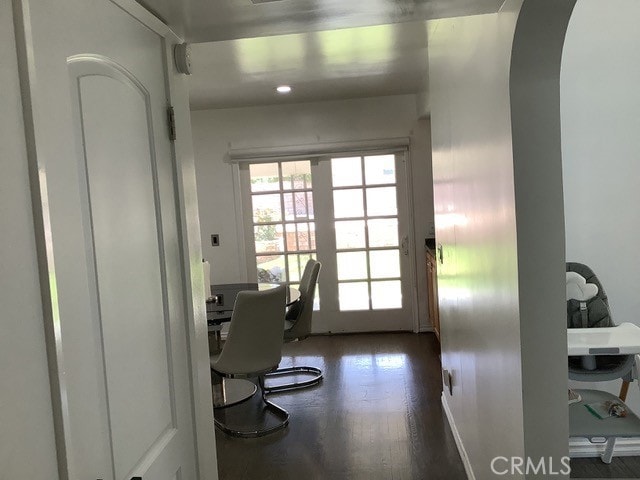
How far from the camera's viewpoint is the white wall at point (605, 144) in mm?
2787

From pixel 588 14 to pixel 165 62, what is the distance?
2286 millimetres

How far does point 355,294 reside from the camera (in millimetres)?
5598

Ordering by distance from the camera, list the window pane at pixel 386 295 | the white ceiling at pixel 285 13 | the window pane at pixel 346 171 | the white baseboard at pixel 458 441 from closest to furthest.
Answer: the white ceiling at pixel 285 13 → the white baseboard at pixel 458 441 → the window pane at pixel 346 171 → the window pane at pixel 386 295

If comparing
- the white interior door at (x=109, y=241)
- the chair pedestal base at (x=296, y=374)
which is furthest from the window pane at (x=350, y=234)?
the white interior door at (x=109, y=241)

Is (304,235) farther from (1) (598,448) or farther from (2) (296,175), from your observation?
(1) (598,448)

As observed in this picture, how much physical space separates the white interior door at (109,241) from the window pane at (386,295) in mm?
4065

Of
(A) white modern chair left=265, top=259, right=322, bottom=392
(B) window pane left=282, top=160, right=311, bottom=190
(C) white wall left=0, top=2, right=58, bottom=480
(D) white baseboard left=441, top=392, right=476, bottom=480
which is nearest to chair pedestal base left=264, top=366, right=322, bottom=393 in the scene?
(A) white modern chair left=265, top=259, right=322, bottom=392

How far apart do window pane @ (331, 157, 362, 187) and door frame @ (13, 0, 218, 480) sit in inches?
148

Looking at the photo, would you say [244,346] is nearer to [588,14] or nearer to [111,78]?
[111,78]

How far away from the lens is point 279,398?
3961 mm

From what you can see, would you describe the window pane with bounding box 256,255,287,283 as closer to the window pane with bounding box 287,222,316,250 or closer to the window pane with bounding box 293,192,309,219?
the window pane with bounding box 287,222,316,250

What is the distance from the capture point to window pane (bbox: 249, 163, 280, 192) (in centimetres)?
553

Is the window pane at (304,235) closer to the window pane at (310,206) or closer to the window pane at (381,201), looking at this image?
the window pane at (310,206)

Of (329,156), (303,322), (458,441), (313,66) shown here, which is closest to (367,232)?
(329,156)
